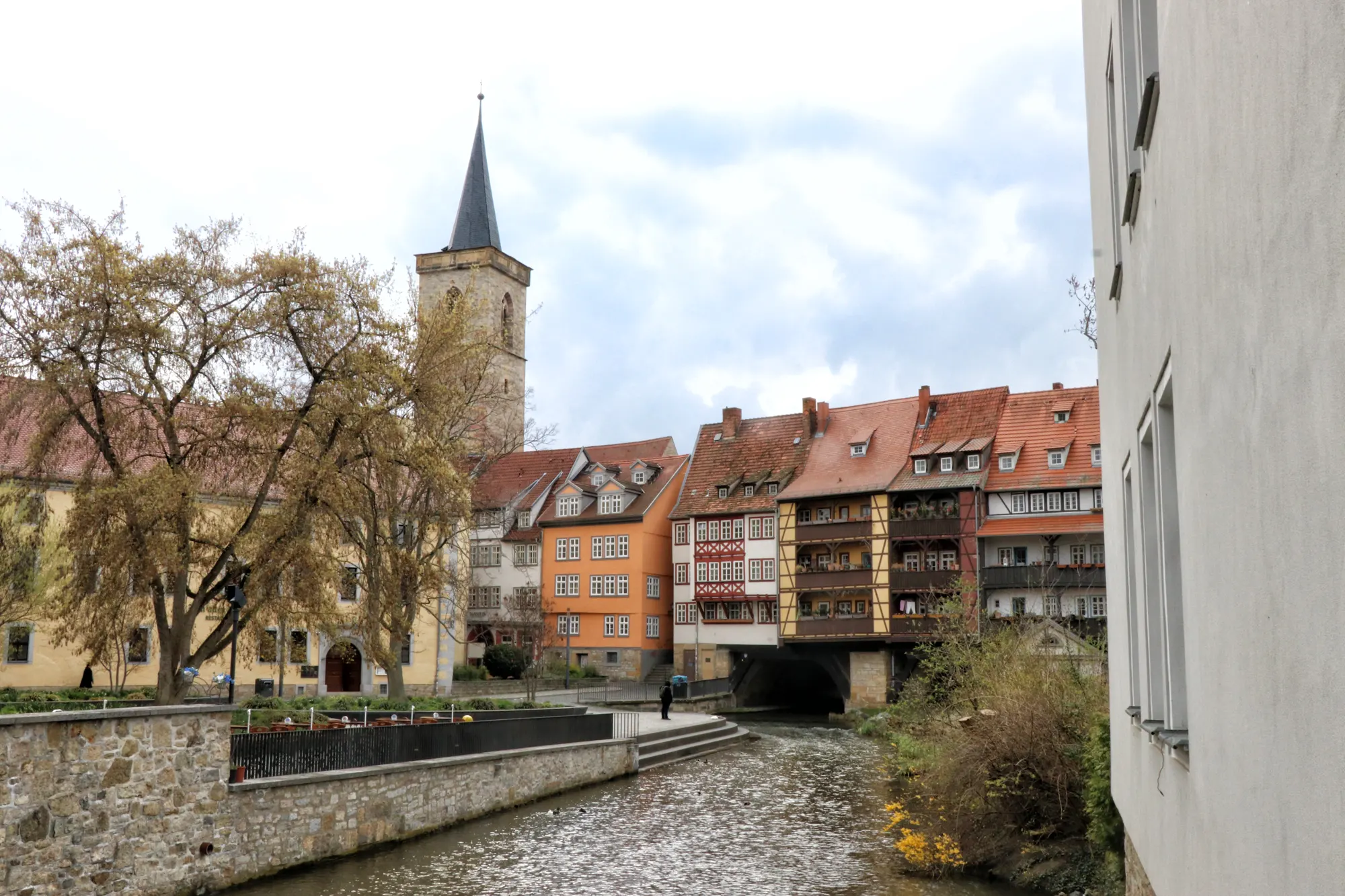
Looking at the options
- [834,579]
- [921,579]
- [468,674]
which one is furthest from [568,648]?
[921,579]

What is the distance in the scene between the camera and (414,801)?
1873cm

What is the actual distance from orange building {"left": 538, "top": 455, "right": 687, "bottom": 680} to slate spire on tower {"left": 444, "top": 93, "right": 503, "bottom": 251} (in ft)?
82.3

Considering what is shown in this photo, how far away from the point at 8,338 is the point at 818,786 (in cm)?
1696

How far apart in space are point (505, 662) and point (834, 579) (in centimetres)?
1390

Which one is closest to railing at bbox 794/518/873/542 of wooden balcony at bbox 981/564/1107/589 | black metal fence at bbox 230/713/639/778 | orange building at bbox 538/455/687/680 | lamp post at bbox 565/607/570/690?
wooden balcony at bbox 981/564/1107/589

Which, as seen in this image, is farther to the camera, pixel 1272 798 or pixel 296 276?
pixel 296 276

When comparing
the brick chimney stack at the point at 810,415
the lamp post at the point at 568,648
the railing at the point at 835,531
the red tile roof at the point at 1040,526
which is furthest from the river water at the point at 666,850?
the brick chimney stack at the point at 810,415

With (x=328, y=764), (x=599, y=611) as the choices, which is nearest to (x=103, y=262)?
(x=328, y=764)

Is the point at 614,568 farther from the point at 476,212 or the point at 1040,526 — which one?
the point at 476,212

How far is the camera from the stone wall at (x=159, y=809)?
1199 cm

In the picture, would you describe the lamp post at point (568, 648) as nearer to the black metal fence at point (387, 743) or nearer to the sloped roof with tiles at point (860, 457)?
the sloped roof with tiles at point (860, 457)

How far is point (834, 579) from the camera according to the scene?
4522cm

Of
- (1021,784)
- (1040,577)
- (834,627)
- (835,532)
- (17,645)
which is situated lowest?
(1021,784)

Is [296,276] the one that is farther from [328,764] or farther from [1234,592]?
[1234,592]
